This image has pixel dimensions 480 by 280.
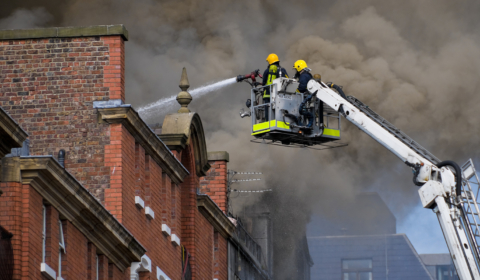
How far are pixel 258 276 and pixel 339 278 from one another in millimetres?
42949

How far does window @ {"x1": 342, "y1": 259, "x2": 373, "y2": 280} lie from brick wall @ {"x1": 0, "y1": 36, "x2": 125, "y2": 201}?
2229 inches

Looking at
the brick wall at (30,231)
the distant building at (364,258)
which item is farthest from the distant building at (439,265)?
the brick wall at (30,231)

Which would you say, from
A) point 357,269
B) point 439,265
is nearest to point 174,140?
point 357,269

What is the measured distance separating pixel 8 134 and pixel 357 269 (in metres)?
66.6

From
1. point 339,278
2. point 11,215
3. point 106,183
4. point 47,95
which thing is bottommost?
point 11,215

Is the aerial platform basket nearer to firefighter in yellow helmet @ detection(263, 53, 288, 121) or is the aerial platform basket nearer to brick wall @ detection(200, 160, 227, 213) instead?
firefighter in yellow helmet @ detection(263, 53, 288, 121)

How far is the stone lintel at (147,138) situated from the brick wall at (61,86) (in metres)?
0.33

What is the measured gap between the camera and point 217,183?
1292 inches

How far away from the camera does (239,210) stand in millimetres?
42500

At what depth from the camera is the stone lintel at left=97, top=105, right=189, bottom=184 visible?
23141 mm

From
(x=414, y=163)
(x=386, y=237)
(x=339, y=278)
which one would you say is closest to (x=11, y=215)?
(x=414, y=163)

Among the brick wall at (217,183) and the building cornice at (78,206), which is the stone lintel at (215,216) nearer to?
the brick wall at (217,183)

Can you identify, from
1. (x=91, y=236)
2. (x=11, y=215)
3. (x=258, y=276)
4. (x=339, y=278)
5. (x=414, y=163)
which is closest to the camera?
(x=11, y=215)

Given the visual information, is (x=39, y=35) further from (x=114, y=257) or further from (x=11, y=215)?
(x=11, y=215)
